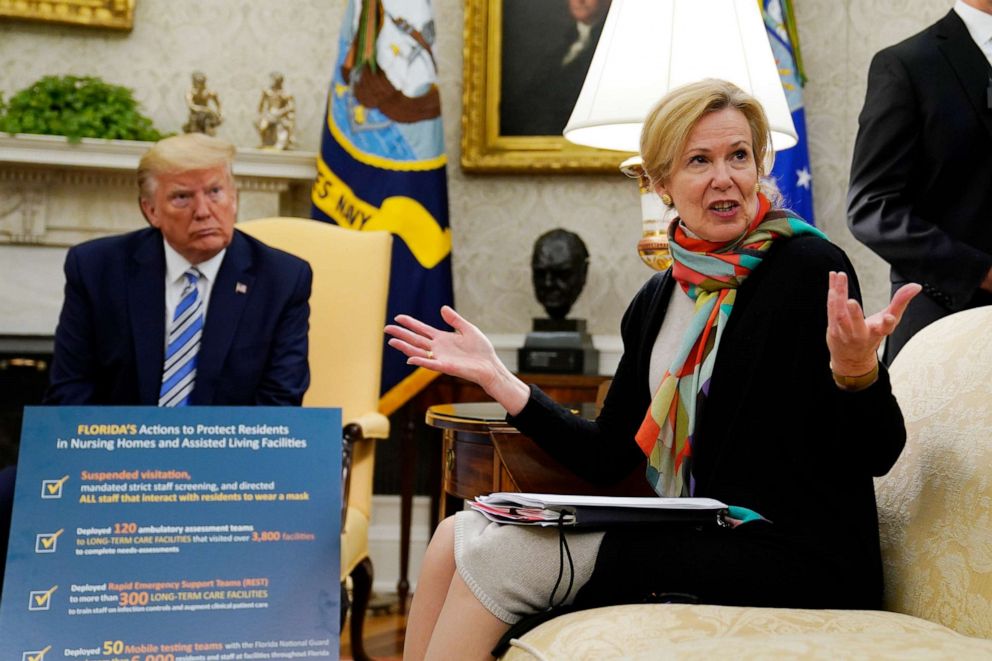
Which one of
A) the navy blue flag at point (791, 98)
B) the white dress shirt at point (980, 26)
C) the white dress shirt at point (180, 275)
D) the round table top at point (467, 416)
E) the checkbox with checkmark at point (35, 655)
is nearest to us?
the checkbox with checkmark at point (35, 655)

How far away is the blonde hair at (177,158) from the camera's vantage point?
9.05 ft

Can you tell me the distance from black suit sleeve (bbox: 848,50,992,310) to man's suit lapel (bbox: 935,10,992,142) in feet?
0.26

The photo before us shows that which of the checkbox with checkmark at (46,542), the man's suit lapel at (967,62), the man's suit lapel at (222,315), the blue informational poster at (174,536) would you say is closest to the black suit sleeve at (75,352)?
the man's suit lapel at (222,315)

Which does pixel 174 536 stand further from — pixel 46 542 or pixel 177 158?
pixel 177 158

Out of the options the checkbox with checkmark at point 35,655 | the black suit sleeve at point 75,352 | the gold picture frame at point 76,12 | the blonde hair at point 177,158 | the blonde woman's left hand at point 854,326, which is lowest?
the checkbox with checkmark at point 35,655

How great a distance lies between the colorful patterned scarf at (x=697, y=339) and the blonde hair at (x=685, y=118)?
0.13 meters

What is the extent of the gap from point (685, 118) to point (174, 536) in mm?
1296

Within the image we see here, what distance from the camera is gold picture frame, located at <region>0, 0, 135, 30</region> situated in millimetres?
4156

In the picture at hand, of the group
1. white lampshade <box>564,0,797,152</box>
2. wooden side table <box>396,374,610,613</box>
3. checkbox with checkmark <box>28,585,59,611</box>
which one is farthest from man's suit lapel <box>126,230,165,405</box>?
wooden side table <box>396,374,610,613</box>

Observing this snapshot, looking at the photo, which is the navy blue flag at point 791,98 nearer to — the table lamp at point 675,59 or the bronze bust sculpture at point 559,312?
the bronze bust sculpture at point 559,312

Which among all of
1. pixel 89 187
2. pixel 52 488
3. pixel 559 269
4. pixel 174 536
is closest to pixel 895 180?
pixel 559 269

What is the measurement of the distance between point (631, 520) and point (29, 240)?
3.26 meters

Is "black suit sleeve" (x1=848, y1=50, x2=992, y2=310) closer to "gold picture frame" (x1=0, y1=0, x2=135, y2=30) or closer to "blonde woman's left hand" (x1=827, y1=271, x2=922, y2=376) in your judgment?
"blonde woman's left hand" (x1=827, y1=271, x2=922, y2=376)

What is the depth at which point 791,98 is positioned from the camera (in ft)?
A: 12.8
